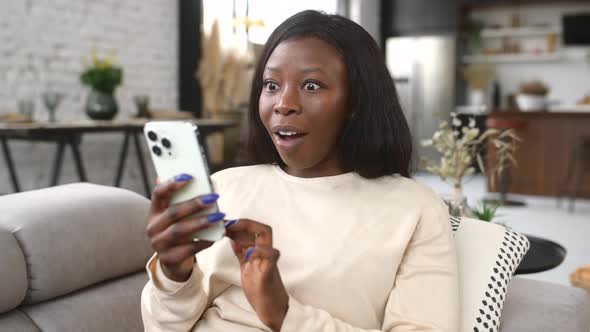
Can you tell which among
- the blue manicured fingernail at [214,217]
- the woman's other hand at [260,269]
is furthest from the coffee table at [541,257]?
the blue manicured fingernail at [214,217]

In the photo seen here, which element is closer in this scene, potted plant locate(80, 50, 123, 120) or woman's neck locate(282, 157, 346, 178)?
woman's neck locate(282, 157, 346, 178)

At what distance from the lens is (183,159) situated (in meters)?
0.71

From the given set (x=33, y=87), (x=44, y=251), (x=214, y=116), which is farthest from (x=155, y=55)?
(x=44, y=251)

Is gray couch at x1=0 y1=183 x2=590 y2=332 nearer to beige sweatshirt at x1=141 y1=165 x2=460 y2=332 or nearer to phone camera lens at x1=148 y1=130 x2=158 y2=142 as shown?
beige sweatshirt at x1=141 y1=165 x2=460 y2=332

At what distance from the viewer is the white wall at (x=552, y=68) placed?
25.2ft

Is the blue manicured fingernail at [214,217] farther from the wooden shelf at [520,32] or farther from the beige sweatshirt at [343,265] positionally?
the wooden shelf at [520,32]

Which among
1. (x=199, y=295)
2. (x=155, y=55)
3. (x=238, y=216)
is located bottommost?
(x=199, y=295)

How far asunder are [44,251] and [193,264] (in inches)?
14.2

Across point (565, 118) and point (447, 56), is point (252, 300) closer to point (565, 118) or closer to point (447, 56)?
point (565, 118)

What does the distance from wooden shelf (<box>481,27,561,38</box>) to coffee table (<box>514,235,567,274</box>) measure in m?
6.49

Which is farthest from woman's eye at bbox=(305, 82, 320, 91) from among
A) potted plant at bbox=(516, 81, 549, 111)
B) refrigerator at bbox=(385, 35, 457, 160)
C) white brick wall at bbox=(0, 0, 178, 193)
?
refrigerator at bbox=(385, 35, 457, 160)

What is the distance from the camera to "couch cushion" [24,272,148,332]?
1.01 metres

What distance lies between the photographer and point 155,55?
5258 millimetres

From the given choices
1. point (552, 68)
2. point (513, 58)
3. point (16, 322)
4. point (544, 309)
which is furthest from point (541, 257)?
point (552, 68)
